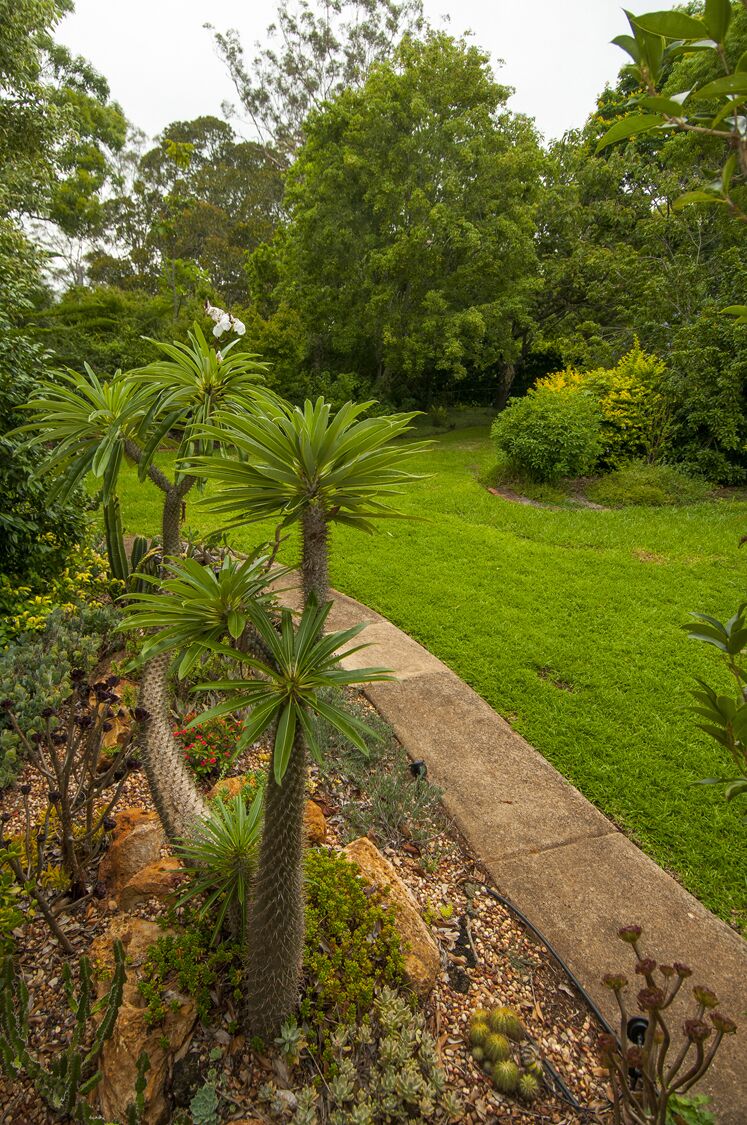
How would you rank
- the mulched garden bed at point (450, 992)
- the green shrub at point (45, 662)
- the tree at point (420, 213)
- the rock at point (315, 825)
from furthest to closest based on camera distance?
the tree at point (420, 213)
the green shrub at point (45, 662)
the rock at point (315, 825)
the mulched garden bed at point (450, 992)

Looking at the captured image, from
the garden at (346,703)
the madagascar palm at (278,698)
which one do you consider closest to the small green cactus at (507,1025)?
the garden at (346,703)

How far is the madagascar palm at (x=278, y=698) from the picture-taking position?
1.31 metres

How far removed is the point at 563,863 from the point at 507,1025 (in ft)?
3.37

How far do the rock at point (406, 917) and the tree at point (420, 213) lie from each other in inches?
524

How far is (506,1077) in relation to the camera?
1.89 meters

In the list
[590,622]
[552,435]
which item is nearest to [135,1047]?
[590,622]

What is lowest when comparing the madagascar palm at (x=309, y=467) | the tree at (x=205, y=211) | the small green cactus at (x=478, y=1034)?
the small green cactus at (x=478, y=1034)

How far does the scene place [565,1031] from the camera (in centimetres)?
216

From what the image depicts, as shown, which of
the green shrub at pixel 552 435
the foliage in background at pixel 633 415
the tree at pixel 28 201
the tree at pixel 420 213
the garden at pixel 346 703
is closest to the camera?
the garden at pixel 346 703

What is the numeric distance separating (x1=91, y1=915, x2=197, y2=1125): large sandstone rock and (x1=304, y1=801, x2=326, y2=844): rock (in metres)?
0.86

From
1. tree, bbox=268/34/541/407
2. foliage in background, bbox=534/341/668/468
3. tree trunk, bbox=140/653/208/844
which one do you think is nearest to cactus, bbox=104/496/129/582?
tree trunk, bbox=140/653/208/844

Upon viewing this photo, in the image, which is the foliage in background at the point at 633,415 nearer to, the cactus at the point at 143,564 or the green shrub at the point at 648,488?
the green shrub at the point at 648,488

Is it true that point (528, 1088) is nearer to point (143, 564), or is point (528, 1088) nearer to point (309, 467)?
point (309, 467)

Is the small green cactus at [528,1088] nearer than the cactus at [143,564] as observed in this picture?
Yes
